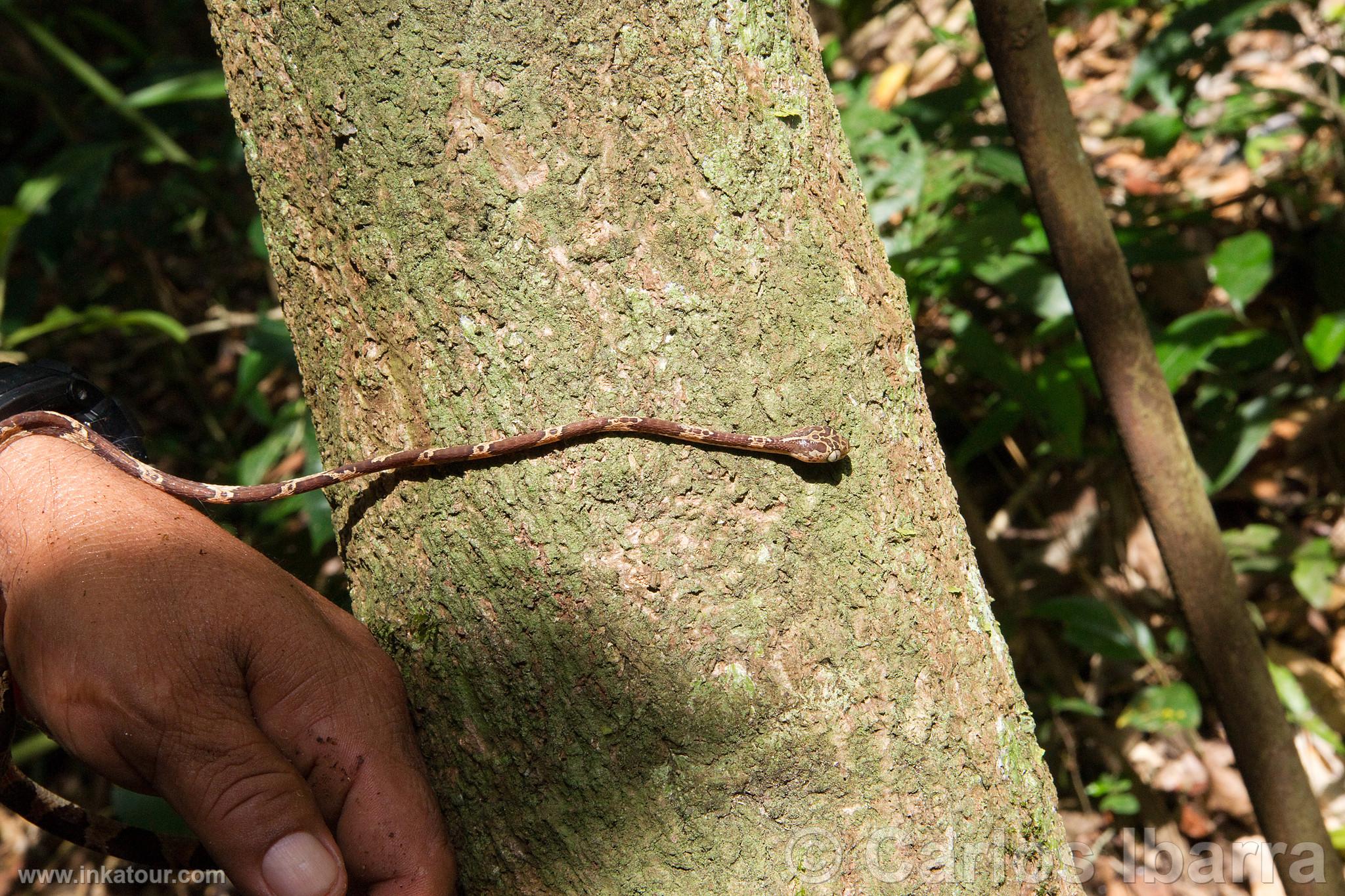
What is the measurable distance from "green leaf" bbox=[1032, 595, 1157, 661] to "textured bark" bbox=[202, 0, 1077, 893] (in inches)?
59.7

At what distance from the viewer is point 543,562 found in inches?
56.2

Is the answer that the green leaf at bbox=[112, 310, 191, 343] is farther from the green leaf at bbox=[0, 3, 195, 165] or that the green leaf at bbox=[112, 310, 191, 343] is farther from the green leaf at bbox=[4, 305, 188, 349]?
the green leaf at bbox=[0, 3, 195, 165]

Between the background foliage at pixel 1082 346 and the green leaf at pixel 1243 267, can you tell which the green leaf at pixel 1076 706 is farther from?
the green leaf at pixel 1243 267

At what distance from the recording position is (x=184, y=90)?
10.9ft

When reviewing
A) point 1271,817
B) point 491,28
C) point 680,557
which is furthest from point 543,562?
point 1271,817

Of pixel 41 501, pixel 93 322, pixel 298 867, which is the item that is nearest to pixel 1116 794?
pixel 298 867

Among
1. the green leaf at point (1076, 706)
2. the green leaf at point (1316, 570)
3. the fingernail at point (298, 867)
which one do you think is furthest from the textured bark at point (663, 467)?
→ the green leaf at point (1316, 570)

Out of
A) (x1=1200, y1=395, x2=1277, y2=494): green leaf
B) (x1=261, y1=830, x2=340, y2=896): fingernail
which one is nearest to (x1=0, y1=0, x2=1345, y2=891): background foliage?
(x1=1200, y1=395, x2=1277, y2=494): green leaf

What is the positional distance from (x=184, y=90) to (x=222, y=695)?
2.75 meters

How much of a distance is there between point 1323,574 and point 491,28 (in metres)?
3.08

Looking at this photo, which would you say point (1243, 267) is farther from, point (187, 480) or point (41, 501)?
point (41, 501)

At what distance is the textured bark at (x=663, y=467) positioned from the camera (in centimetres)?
137

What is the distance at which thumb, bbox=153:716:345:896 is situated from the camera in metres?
1.43

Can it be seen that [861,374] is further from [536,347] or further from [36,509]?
[36,509]
